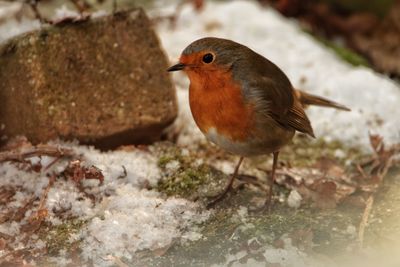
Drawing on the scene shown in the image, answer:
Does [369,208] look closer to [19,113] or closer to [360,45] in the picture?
[19,113]

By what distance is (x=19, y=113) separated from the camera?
3.65m

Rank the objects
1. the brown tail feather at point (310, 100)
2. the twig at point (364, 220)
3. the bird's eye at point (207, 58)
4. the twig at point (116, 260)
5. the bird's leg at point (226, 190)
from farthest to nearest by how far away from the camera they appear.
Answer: the brown tail feather at point (310, 100), the bird's leg at point (226, 190), the bird's eye at point (207, 58), the twig at point (364, 220), the twig at point (116, 260)

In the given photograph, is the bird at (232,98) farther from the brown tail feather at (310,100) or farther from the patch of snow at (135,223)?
the brown tail feather at (310,100)

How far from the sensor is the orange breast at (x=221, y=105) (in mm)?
3209

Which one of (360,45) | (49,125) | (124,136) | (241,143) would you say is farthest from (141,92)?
(360,45)

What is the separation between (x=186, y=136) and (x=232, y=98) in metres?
0.95

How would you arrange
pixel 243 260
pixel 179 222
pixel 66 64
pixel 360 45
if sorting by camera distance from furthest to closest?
pixel 360 45
pixel 66 64
pixel 179 222
pixel 243 260

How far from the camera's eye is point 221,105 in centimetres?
321

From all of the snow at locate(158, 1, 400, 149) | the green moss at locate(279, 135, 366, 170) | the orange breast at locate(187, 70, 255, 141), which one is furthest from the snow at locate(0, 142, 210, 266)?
the green moss at locate(279, 135, 366, 170)

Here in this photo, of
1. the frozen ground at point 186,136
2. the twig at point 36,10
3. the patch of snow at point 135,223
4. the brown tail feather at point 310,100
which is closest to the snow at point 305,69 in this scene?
the frozen ground at point 186,136

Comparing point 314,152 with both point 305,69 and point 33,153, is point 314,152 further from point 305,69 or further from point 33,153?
point 33,153

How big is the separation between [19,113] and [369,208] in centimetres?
194

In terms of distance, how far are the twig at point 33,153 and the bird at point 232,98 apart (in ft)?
2.39

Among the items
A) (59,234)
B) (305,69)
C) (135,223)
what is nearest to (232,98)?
(135,223)
